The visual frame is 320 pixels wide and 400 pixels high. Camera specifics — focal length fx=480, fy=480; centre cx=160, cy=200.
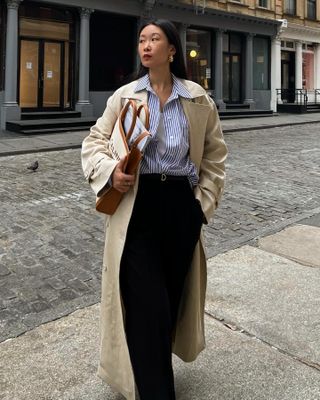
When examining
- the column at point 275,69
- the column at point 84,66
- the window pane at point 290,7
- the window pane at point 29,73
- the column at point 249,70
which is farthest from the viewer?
the window pane at point 290,7

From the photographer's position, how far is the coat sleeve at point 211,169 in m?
2.54

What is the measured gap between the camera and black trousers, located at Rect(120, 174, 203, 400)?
2340mm

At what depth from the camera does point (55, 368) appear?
303cm

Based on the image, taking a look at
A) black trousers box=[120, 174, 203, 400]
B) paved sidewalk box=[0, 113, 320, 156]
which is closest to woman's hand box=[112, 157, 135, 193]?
black trousers box=[120, 174, 203, 400]

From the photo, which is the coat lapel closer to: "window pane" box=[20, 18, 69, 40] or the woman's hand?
the woman's hand

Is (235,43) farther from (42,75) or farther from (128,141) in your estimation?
(128,141)

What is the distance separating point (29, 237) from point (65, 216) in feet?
3.16

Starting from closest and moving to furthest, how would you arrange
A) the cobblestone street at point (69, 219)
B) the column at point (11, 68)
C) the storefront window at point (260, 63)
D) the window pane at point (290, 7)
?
the cobblestone street at point (69, 219), the column at point (11, 68), the storefront window at point (260, 63), the window pane at point (290, 7)

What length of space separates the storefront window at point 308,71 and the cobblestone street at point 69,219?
63.9 feet

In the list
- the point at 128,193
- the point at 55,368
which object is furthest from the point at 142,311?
the point at 55,368

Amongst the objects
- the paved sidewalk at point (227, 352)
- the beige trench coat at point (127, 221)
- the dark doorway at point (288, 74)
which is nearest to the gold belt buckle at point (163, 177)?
the beige trench coat at point (127, 221)

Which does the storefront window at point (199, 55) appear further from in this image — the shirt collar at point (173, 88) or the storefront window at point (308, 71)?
the shirt collar at point (173, 88)

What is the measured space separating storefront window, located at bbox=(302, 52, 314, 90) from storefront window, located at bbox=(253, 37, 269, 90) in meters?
4.09

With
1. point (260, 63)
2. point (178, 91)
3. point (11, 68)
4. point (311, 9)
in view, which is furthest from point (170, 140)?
point (311, 9)
